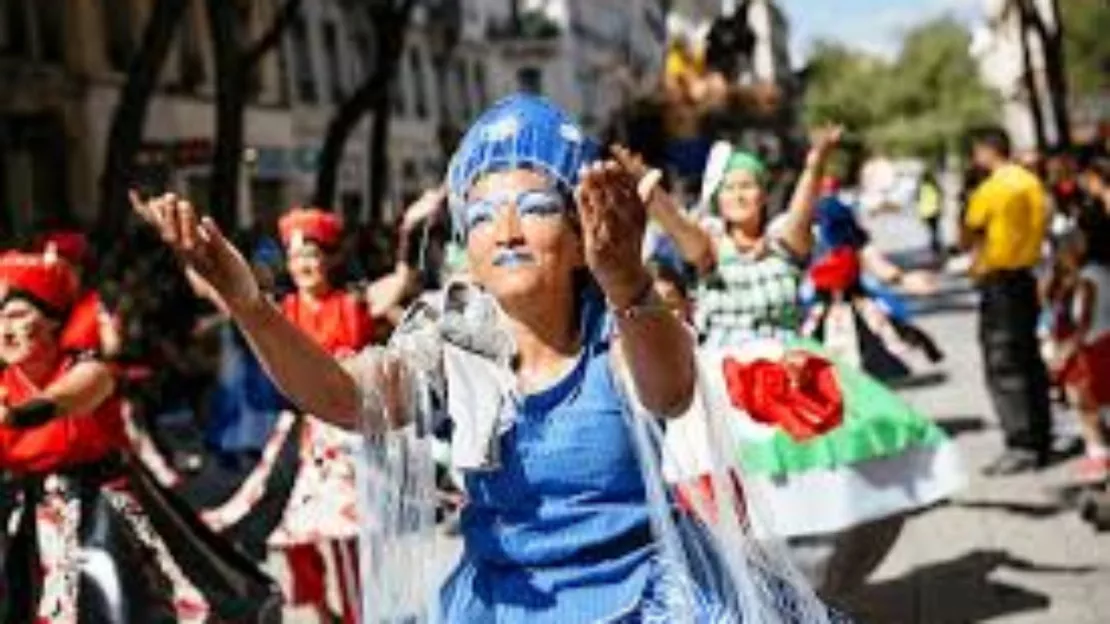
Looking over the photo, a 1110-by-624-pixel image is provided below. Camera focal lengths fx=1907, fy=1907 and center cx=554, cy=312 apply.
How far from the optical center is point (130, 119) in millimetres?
15891

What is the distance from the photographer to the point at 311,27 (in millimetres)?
38531

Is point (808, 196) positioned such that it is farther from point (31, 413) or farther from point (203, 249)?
point (203, 249)

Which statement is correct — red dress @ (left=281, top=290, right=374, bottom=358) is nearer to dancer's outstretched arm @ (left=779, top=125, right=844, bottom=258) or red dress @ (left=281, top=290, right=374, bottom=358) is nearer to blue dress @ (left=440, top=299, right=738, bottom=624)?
dancer's outstretched arm @ (left=779, top=125, right=844, bottom=258)

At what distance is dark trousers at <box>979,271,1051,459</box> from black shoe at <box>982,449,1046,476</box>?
47 mm

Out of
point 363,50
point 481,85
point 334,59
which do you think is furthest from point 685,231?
point 481,85

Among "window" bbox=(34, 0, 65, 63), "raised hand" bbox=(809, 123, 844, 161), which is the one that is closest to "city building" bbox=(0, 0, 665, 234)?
"window" bbox=(34, 0, 65, 63)

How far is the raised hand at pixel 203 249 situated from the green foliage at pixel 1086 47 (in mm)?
68473

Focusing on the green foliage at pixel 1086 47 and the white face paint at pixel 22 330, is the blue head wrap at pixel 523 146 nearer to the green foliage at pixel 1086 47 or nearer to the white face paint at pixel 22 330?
the white face paint at pixel 22 330

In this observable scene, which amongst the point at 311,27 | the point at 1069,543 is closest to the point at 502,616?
the point at 1069,543

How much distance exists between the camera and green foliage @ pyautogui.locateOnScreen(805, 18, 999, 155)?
344ft

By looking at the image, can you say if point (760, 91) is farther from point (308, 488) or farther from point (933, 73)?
point (933, 73)

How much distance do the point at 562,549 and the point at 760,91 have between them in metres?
16.8

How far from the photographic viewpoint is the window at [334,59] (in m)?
40.0

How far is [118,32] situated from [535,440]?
26828mm
